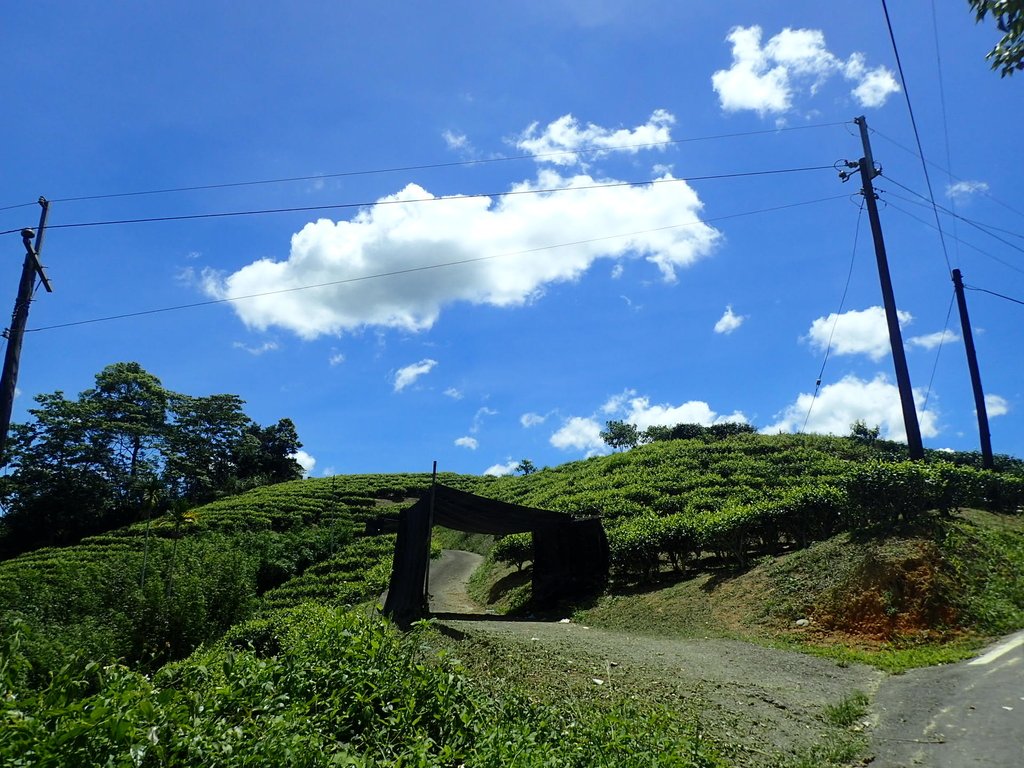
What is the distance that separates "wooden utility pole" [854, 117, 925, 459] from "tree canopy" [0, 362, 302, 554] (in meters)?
35.5

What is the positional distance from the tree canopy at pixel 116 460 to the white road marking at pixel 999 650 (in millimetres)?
37018

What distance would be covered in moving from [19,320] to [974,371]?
2798 cm

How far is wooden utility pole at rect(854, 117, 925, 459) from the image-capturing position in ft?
45.1

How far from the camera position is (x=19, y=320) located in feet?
33.6

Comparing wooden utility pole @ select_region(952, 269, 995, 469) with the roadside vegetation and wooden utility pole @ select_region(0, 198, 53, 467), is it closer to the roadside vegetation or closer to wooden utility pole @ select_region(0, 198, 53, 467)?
the roadside vegetation

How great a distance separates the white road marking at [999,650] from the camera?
754 centimetres

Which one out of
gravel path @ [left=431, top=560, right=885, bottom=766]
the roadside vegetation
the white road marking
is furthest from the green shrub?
the white road marking

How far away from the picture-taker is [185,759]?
2.91m

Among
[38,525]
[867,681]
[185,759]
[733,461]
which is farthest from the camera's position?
[38,525]

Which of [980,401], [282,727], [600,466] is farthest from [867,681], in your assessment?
[600,466]

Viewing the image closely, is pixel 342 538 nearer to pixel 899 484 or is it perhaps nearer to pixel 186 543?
pixel 186 543

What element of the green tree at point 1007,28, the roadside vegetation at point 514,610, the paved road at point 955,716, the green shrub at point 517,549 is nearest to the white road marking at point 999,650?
the paved road at point 955,716

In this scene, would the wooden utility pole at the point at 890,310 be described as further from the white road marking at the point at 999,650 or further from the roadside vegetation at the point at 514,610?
the white road marking at the point at 999,650

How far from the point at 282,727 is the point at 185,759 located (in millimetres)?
594
